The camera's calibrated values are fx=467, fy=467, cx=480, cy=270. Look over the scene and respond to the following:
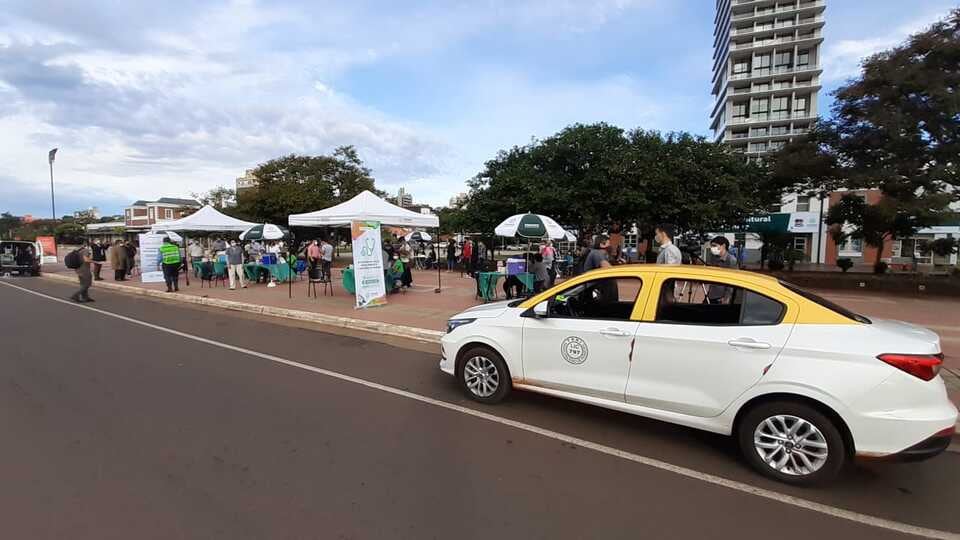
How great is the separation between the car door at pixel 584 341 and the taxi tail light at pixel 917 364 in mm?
1740

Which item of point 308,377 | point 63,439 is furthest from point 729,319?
point 63,439

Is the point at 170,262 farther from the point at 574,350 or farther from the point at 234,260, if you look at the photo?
the point at 574,350

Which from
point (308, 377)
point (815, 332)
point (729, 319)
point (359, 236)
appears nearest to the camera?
point (815, 332)

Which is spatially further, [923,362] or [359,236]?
[359,236]

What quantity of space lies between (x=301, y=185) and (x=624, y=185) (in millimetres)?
23168

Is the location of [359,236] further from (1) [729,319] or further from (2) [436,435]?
(1) [729,319]

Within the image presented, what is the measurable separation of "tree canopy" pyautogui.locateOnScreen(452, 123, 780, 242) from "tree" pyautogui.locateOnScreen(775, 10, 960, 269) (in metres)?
5.27

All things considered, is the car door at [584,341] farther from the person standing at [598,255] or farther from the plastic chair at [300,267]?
the plastic chair at [300,267]

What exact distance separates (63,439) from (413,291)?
35.1 feet

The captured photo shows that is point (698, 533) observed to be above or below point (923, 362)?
below

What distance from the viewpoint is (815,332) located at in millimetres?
3482

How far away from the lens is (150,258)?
696 inches

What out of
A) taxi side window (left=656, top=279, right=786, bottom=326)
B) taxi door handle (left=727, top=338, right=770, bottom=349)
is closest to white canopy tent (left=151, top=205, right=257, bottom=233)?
taxi side window (left=656, top=279, right=786, bottom=326)

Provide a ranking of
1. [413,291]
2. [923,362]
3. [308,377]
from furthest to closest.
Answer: [413,291] < [308,377] < [923,362]
